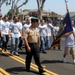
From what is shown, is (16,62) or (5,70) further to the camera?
(16,62)

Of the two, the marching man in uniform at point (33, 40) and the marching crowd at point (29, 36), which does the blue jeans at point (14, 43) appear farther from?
the marching man in uniform at point (33, 40)

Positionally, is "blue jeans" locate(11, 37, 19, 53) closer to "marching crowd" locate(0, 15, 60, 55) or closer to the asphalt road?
"marching crowd" locate(0, 15, 60, 55)

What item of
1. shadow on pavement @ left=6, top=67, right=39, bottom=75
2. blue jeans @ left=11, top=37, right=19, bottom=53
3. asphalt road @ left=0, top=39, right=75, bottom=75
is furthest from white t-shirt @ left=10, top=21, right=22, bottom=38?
shadow on pavement @ left=6, top=67, right=39, bottom=75

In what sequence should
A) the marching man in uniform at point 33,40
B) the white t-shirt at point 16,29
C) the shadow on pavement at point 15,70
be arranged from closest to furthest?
1. the marching man in uniform at point 33,40
2. the shadow on pavement at point 15,70
3. the white t-shirt at point 16,29

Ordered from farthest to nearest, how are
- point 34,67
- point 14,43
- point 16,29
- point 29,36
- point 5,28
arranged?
point 5,28 < point 14,43 < point 16,29 < point 34,67 < point 29,36

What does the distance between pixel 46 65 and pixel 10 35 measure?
3.39 m

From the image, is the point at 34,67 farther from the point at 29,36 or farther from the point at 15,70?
the point at 29,36

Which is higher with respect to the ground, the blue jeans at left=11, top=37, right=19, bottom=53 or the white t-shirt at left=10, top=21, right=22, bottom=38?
the white t-shirt at left=10, top=21, right=22, bottom=38

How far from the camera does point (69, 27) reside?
11.7 m

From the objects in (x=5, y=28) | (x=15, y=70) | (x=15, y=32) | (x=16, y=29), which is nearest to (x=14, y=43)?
(x=15, y=32)

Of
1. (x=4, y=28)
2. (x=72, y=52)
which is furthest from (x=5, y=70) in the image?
(x=4, y=28)

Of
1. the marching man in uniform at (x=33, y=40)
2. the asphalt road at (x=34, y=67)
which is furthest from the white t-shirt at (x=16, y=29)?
the marching man in uniform at (x=33, y=40)

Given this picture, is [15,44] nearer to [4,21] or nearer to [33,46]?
[4,21]

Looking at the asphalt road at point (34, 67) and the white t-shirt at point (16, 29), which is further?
the white t-shirt at point (16, 29)
